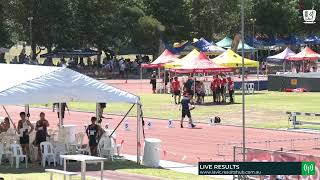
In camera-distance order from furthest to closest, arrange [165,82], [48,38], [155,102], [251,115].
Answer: [48,38]
[165,82]
[155,102]
[251,115]

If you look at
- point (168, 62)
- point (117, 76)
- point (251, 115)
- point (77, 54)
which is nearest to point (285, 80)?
point (168, 62)

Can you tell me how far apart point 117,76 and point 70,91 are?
178ft

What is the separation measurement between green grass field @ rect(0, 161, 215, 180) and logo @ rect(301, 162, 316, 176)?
3.32 meters

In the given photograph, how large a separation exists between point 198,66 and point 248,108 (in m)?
7.16

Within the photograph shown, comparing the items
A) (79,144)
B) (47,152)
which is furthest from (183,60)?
(47,152)

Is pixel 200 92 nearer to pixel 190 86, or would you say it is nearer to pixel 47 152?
pixel 190 86

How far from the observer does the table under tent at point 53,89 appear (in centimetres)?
2297

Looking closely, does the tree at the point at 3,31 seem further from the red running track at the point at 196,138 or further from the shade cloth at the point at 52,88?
the shade cloth at the point at 52,88

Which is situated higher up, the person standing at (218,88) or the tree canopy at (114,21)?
the tree canopy at (114,21)

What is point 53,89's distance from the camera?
23531mm

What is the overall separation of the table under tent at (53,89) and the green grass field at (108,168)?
1.01m

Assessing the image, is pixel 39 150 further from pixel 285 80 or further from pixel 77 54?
pixel 77 54

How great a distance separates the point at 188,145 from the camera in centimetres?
2881

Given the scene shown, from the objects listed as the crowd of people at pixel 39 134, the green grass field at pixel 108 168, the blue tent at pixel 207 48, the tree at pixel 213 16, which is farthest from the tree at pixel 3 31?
the green grass field at pixel 108 168
